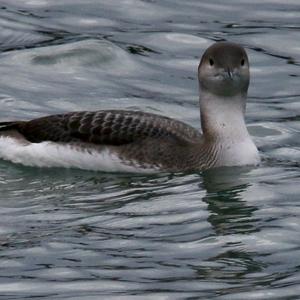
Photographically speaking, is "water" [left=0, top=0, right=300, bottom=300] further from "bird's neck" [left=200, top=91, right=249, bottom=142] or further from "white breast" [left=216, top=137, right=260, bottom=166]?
"bird's neck" [left=200, top=91, right=249, bottom=142]

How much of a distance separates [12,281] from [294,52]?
8.37 metres

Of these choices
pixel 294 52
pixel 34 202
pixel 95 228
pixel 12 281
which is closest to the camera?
pixel 12 281

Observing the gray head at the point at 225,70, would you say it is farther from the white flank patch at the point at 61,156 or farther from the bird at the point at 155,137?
the white flank patch at the point at 61,156

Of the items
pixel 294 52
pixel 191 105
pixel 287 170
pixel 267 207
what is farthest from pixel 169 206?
pixel 294 52

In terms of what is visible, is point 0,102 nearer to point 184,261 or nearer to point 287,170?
point 287,170

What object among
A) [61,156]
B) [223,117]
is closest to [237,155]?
[223,117]

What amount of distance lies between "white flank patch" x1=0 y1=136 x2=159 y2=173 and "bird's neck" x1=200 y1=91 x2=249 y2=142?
73 centimetres

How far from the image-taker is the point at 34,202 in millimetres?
13461

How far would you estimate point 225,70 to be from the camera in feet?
47.6

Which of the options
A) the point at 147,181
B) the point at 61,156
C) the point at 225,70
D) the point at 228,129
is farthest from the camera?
the point at 228,129

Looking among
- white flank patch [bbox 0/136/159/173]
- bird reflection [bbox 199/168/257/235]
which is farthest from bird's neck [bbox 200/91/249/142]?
white flank patch [bbox 0/136/159/173]

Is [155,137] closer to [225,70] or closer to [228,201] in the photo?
[225,70]

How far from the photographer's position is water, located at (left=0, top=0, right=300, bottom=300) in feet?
36.8

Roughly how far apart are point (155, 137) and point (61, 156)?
33.5 inches
